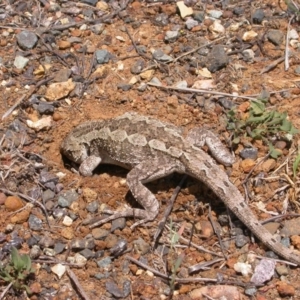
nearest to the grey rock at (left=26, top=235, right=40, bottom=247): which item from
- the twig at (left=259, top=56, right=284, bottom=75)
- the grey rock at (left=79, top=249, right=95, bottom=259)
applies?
the grey rock at (left=79, top=249, right=95, bottom=259)

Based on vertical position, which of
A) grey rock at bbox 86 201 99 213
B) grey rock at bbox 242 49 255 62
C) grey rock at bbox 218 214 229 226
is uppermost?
grey rock at bbox 242 49 255 62

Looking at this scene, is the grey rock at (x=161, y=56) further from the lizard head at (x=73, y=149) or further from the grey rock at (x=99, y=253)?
the grey rock at (x=99, y=253)

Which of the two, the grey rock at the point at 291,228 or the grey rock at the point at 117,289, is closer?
the grey rock at the point at 117,289

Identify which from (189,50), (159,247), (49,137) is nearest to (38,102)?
(49,137)

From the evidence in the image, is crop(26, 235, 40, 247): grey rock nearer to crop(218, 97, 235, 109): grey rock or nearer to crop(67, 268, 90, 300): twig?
crop(67, 268, 90, 300): twig

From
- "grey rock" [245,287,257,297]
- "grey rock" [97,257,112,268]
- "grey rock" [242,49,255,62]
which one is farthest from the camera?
"grey rock" [242,49,255,62]

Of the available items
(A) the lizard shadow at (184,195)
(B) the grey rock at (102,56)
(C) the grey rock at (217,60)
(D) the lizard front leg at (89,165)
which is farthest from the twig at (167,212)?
(B) the grey rock at (102,56)

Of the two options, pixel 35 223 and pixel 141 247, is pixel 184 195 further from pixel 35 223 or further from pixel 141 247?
pixel 35 223
